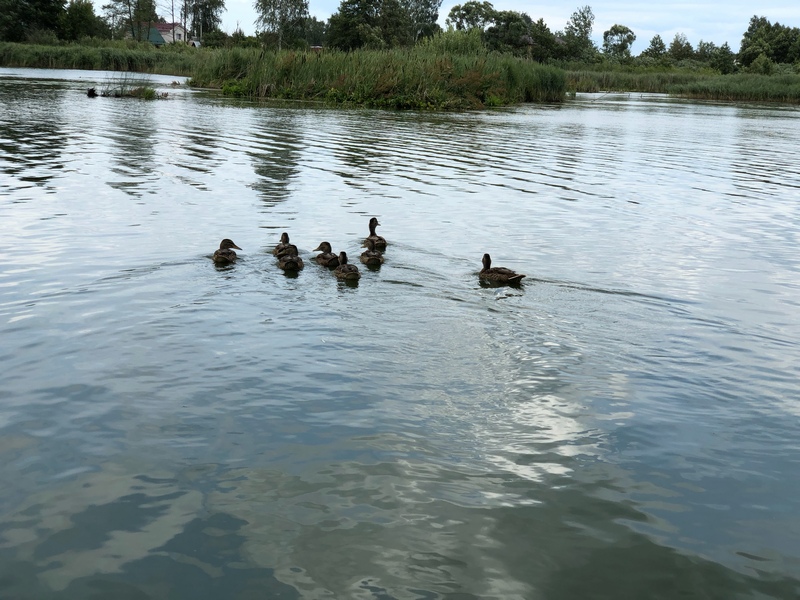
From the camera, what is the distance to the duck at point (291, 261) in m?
10.2

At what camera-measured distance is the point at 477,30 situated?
4994cm

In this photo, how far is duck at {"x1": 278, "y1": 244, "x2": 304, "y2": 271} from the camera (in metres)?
10.2

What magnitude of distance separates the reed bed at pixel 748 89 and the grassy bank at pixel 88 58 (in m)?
43.4

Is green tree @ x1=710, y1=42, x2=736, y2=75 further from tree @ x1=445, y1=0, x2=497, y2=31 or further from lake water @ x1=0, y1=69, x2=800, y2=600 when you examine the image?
lake water @ x1=0, y1=69, x2=800, y2=600

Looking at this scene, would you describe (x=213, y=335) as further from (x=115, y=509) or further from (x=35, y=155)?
(x=35, y=155)

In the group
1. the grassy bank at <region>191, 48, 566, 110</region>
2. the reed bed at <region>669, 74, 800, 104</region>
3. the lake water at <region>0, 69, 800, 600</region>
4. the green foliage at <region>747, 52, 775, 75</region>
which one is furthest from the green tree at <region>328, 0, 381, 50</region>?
the lake water at <region>0, 69, 800, 600</region>

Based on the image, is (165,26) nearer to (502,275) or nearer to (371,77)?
(371,77)

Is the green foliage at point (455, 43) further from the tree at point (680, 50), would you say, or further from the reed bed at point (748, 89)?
the tree at point (680, 50)

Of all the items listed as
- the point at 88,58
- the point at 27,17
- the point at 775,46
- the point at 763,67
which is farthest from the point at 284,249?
the point at 775,46

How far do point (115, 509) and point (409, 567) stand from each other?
1.87 m

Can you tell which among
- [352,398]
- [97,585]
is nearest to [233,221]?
[352,398]

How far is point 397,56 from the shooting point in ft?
134

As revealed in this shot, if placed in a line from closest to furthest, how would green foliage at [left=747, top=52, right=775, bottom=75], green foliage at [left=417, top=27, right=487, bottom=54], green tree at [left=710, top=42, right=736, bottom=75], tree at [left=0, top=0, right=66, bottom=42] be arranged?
green foliage at [left=417, top=27, right=487, bottom=54] → green foliage at [left=747, top=52, right=775, bottom=75] → tree at [left=0, top=0, right=66, bottom=42] → green tree at [left=710, top=42, right=736, bottom=75]

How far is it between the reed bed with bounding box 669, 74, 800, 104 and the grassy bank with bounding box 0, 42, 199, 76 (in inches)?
1710
